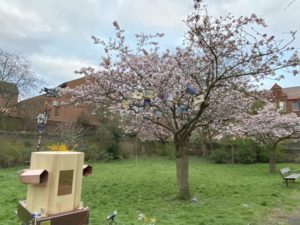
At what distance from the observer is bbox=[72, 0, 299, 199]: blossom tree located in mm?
6816

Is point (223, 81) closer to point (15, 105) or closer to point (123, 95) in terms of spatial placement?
point (123, 95)

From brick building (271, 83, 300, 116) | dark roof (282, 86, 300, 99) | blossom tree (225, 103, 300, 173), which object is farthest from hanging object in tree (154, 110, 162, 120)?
dark roof (282, 86, 300, 99)

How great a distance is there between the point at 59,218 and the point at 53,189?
262mm

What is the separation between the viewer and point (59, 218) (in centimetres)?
270

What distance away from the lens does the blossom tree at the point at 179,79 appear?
682 centimetres

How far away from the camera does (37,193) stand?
2834 mm

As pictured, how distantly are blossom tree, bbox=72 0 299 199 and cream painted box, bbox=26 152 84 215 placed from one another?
13.6 ft

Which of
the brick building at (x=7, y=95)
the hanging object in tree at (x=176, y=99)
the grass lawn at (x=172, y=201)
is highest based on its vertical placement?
the brick building at (x=7, y=95)

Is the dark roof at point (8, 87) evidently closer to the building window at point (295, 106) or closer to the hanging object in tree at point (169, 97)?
the hanging object in tree at point (169, 97)

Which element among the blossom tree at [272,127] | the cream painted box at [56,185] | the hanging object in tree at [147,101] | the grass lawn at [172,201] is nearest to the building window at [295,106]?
the blossom tree at [272,127]

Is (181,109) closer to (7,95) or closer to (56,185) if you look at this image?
(56,185)

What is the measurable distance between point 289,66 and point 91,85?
4802mm

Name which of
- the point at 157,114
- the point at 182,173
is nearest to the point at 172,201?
the point at 182,173

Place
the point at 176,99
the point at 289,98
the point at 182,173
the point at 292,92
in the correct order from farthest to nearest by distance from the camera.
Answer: the point at 292,92 < the point at 289,98 < the point at 182,173 < the point at 176,99
